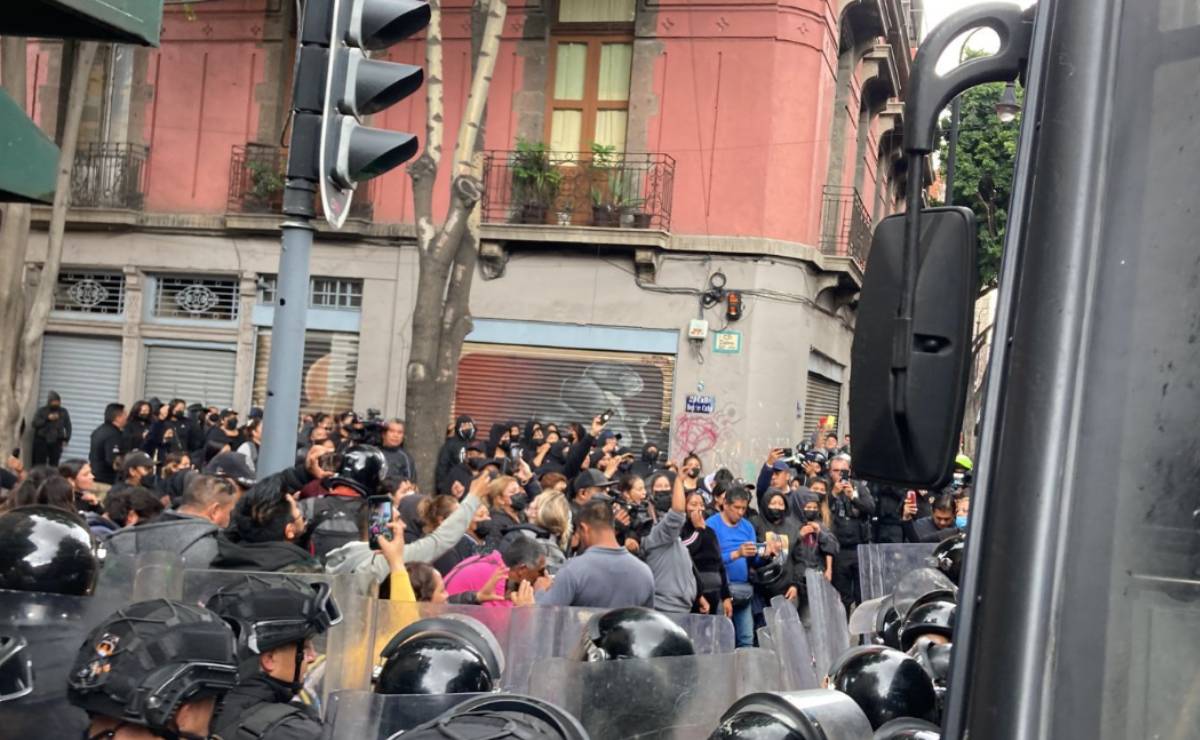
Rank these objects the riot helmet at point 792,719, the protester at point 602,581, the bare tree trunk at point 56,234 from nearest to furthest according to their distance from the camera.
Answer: the riot helmet at point 792,719, the protester at point 602,581, the bare tree trunk at point 56,234

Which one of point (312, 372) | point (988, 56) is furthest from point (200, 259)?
point (988, 56)

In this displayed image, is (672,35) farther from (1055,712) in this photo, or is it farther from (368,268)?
(1055,712)

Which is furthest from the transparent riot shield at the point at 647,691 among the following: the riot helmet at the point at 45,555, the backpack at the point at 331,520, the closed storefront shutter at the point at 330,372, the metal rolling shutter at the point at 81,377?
the metal rolling shutter at the point at 81,377

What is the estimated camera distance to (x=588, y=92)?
20.6 meters

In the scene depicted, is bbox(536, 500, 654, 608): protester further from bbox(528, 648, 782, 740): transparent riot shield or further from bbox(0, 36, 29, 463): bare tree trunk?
bbox(0, 36, 29, 463): bare tree trunk

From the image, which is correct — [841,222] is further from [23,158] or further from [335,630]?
[23,158]

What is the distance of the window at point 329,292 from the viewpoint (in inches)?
827

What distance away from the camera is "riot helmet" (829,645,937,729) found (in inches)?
161

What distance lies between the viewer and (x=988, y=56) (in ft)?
7.84

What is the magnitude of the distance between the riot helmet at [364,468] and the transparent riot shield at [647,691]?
3.75 metres

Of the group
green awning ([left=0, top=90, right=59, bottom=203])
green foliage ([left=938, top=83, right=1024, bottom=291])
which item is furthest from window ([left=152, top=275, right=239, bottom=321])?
green awning ([left=0, top=90, right=59, bottom=203])

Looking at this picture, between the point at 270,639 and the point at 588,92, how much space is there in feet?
56.7

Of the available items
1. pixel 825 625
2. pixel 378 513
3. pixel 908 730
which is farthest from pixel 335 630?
pixel 825 625

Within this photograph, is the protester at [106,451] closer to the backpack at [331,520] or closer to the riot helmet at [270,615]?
the backpack at [331,520]
